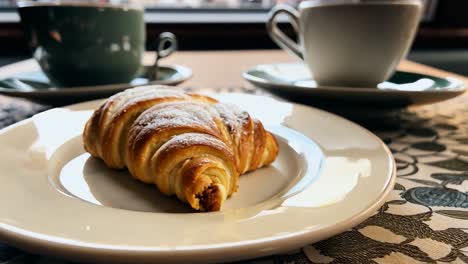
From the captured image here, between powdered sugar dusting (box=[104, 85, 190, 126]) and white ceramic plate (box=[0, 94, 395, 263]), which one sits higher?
powdered sugar dusting (box=[104, 85, 190, 126])

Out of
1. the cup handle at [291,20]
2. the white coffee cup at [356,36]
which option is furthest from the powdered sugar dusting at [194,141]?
the cup handle at [291,20]

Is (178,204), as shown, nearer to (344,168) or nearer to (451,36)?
(344,168)

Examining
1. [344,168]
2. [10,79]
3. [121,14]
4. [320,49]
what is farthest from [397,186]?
[10,79]

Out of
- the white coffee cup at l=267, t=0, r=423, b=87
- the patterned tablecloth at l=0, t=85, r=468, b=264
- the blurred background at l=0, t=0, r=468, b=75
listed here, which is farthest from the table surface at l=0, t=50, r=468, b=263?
the blurred background at l=0, t=0, r=468, b=75

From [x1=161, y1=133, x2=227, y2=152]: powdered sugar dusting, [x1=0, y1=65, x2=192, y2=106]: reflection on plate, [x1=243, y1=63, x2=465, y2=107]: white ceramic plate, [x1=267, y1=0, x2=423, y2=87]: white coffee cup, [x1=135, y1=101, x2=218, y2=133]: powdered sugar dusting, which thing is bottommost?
[x1=0, y1=65, x2=192, y2=106]: reflection on plate

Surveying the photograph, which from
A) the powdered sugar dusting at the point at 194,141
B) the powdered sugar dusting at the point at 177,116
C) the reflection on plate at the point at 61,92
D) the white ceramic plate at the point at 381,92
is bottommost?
the reflection on plate at the point at 61,92

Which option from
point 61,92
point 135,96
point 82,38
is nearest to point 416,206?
point 135,96

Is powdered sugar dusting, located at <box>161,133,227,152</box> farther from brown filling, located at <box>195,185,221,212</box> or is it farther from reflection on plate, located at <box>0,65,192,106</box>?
reflection on plate, located at <box>0,65,192,106</box>

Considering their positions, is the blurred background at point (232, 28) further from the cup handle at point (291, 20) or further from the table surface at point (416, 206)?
the table surface at point (416, 206)
